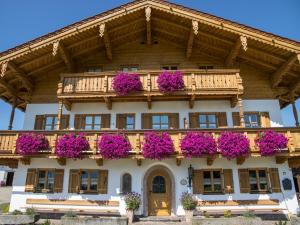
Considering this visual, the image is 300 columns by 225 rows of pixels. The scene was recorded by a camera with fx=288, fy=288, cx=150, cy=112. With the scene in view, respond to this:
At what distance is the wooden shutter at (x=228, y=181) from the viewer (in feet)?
50.5

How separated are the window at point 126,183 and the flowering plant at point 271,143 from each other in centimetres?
706

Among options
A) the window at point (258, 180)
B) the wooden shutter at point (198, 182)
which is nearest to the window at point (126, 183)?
the wooden shutter at point (198, 182)

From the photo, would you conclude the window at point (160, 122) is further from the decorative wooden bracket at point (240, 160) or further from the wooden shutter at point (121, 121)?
the decorative wooden bracket at point (240, 160)

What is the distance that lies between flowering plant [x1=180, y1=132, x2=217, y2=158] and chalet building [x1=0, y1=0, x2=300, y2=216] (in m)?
0.38

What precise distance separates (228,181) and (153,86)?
261 inches

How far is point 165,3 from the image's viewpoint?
16.4 meters

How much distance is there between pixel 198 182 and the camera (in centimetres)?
1552

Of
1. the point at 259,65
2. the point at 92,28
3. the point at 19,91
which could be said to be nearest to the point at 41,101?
the point at 19,91

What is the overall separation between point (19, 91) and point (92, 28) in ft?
21.3

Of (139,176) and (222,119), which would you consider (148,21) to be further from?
(139,176)

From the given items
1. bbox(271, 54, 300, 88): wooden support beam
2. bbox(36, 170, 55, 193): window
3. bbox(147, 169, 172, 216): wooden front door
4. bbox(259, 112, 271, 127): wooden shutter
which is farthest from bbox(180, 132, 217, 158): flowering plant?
bbox(36, 170, 55, 193): window

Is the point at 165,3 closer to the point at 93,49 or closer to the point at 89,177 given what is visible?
the point at 93,49

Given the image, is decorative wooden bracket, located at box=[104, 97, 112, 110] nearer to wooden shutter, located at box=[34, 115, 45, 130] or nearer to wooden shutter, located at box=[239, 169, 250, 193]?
wooden shutter, located at box=[34, 115, 45, 130]

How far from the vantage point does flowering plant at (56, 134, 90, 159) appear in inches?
572
